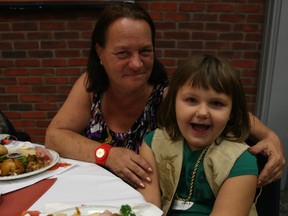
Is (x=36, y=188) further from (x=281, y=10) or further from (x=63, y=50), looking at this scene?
(x=281, y=10)

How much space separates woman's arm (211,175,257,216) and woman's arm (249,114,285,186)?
0.07m

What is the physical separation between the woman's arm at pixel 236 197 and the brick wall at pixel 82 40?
1.90m

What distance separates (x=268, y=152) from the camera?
1189 millimetres

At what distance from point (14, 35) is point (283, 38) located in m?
2.36

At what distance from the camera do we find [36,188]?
108cm

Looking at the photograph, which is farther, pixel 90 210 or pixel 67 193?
pixel 67 193

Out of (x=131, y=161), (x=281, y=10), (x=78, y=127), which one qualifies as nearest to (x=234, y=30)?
(x=281, y=10)

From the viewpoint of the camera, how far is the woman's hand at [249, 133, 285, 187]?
1.13 meters

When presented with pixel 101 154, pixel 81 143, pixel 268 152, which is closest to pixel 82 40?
pixel 81 143

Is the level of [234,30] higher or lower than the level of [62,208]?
higher

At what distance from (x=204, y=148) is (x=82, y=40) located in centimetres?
196

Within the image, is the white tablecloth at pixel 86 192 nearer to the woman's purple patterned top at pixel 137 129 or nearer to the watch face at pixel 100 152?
the watch face at pixel 100 152

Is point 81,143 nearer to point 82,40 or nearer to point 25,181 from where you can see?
point 25,181

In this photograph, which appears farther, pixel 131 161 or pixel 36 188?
pixel 131 161
